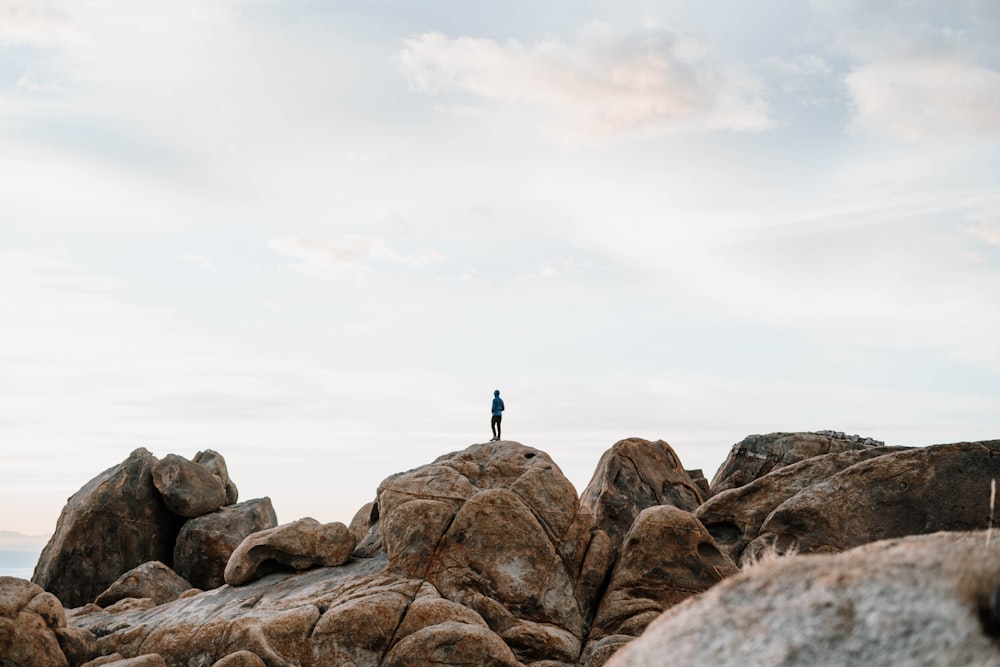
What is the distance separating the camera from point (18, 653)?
27.4 metres

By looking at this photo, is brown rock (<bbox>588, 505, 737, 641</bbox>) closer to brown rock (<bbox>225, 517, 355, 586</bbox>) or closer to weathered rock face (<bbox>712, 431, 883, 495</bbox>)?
brown rock (<bbox>225, 517, 355, 586</bbox>)

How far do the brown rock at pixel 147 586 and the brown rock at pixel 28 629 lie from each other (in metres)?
9.15

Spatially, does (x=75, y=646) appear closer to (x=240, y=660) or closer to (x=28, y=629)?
(x=28, y=629)

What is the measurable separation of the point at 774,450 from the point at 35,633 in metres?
31.1

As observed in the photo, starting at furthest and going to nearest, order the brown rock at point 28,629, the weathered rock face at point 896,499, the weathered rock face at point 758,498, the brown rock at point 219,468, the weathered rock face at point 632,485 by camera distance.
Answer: the brown rock at point 219,468, the weathered rock face at point 632,485, the weathered rock face at point 758,498, the weathered rock face at point 896,499, the brown rock at point 28,629

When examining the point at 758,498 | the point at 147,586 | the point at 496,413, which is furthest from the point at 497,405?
the point at 147,586

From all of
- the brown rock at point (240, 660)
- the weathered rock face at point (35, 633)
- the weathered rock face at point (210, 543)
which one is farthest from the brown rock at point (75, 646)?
the weathered rock face at point (210, 543)

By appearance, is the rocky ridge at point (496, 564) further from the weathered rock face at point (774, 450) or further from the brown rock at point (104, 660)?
the weathered rock face at point (774, 450)

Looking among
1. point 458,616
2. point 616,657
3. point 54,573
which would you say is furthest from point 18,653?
point 616,657

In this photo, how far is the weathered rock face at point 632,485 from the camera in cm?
3634

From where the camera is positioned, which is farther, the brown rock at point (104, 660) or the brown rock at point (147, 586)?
the brown rock at point (147, 586)

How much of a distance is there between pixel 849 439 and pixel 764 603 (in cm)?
3774

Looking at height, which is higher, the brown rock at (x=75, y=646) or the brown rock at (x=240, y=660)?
the brown rock at (x=240, y=660)

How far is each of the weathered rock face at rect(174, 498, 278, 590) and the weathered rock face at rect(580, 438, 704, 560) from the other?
18.8 metres
